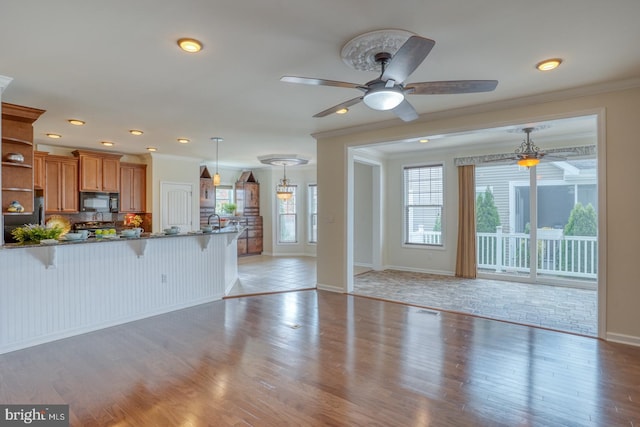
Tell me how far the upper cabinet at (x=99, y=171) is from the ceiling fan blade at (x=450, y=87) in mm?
6898

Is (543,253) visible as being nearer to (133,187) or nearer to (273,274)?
(273,274)

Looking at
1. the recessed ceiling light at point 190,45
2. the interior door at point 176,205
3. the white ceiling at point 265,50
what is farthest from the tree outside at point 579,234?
the interior door at point 176,205

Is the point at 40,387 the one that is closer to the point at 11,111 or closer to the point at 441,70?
the point at 11,111

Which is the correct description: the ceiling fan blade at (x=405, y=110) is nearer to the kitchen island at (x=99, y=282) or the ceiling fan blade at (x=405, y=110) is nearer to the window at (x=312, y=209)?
the kitchen island at (x=99, y=282)

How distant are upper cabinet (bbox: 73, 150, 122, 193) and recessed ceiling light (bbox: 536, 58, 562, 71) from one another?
766cm

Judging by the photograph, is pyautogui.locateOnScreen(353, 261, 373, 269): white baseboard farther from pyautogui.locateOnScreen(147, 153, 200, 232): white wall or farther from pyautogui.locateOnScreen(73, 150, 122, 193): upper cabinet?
pyautogui.locateOnScreen(73, 150, 122, 193): upper cabinet

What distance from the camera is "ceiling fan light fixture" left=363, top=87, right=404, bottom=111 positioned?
252 cm

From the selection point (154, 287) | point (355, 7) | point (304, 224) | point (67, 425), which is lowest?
point (67, 425)

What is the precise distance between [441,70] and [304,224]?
768 cm

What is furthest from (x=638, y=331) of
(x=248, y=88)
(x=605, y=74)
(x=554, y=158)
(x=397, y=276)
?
(x=248, y=88)

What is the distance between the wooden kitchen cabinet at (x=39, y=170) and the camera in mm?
6215

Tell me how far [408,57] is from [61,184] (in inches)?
283

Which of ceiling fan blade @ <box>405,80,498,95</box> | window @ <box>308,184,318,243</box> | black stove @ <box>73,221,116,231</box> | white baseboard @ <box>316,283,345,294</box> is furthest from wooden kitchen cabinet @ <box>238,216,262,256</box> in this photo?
ceiling fan blade @ <box>405,80,498,95</box>

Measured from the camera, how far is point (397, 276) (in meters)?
7.14
